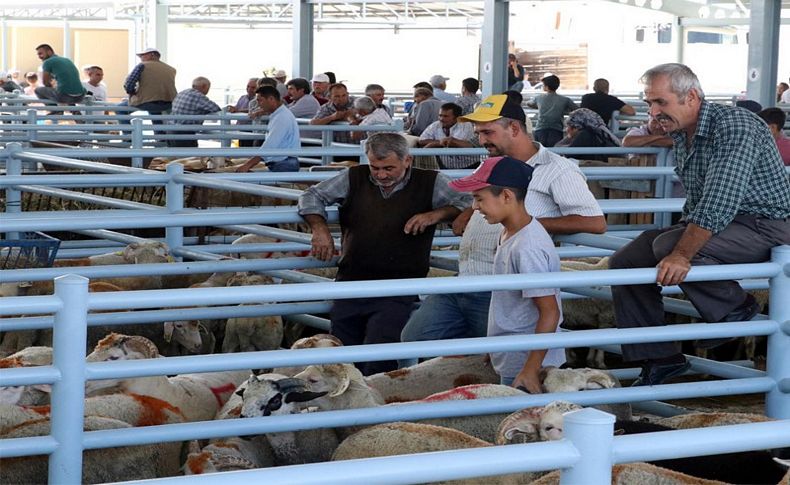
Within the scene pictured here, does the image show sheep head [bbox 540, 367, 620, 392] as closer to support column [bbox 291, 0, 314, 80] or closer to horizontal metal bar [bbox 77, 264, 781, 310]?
horizontal metal bar [bbox 77, 264, 781, 310]

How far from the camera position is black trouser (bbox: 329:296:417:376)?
5500 mm

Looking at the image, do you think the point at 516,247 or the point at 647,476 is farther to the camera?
the point at 516,247

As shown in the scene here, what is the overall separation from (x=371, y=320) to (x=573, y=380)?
4.76 feet

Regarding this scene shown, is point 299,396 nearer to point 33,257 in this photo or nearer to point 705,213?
point 705,213

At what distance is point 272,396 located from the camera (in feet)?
14.2

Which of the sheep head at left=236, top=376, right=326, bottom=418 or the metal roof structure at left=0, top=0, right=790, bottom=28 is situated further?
the metal roof structure at left=0, top=0, right=790, bottom=28

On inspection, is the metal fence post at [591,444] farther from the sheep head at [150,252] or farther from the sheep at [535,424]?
the sheep head at [150,252]

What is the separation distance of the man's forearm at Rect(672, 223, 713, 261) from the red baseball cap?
60cm

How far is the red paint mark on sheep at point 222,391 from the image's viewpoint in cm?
500

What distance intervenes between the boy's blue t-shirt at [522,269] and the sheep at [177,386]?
1214mm

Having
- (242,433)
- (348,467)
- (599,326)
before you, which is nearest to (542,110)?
(599,326)

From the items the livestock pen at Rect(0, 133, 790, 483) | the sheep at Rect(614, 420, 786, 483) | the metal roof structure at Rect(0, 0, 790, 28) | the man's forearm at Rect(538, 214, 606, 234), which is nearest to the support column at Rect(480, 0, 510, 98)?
the metal roof structure at Rect(0, 0, 790, 28)

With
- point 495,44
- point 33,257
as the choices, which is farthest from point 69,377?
point 495,44

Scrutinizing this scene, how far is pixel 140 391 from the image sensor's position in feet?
15.2
